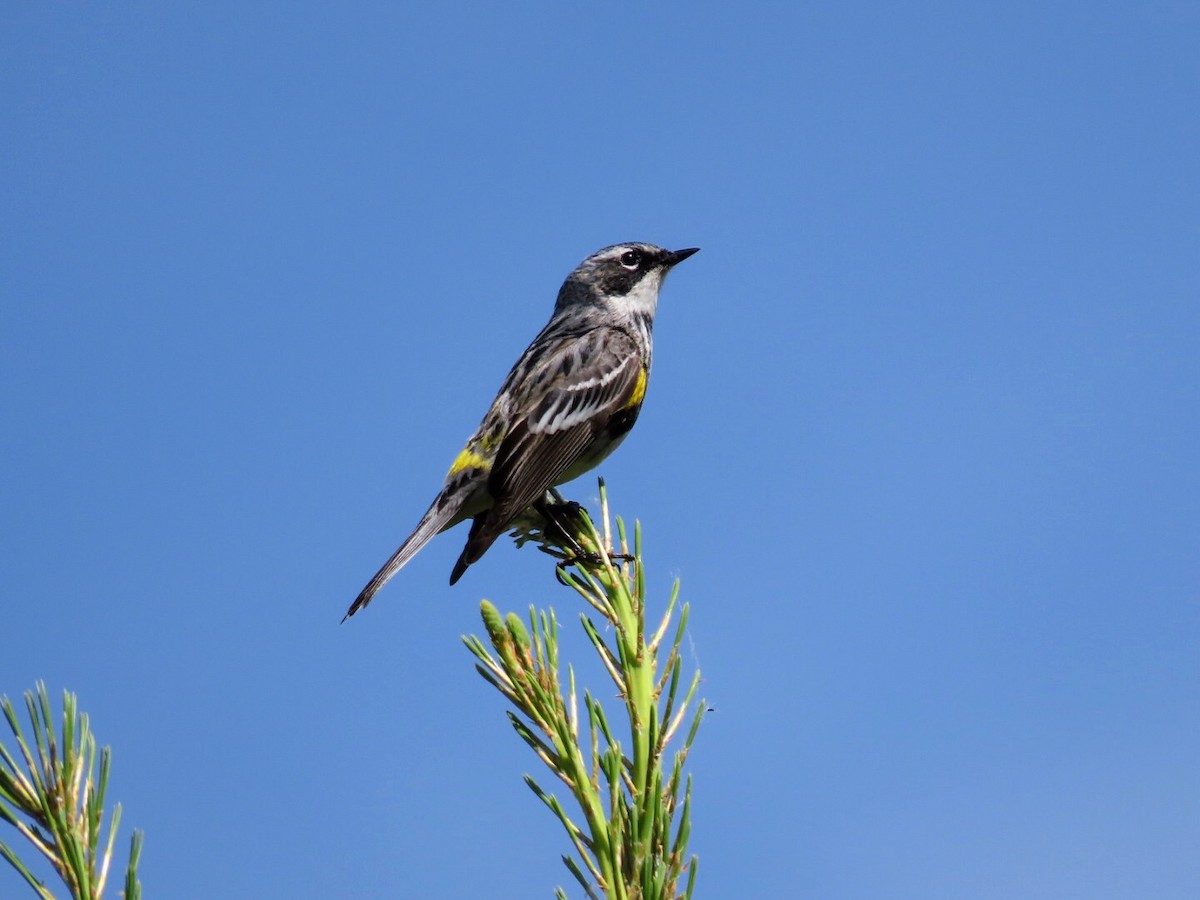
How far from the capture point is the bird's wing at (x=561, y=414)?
23.9ft

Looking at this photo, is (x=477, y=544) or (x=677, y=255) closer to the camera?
(x=477, y=544)

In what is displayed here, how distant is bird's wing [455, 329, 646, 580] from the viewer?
728 cm

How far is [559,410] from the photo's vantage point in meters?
8.27

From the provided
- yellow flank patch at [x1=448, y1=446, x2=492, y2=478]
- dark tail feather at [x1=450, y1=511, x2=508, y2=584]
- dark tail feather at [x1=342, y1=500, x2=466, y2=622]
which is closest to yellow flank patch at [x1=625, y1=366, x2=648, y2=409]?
yellow flank patch at [x1=448, y1=446, x2=492, y2=478]

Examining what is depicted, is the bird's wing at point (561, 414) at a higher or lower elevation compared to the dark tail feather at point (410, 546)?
higher

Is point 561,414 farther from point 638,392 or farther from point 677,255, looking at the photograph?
point 677,255

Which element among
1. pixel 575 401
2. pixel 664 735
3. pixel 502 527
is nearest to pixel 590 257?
pixel 575 401

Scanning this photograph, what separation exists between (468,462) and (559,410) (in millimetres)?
768

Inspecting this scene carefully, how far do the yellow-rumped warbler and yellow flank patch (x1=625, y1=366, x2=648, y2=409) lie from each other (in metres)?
0.01

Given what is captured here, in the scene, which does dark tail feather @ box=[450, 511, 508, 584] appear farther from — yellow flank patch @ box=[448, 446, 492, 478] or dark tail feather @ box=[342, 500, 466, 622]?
yellow flank patch @ box=[448, 446, 492, 478]

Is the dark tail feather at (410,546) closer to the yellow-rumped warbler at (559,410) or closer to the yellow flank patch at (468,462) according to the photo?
the yellow-rumped warbler at (559,410)

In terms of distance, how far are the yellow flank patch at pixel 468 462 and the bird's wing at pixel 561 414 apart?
0.20m

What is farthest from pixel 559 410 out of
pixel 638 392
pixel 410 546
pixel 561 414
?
pixel 410 546

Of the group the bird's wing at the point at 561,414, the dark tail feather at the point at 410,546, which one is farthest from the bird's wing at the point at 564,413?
the dark tail feather at the point at 410,546
